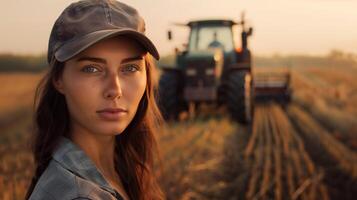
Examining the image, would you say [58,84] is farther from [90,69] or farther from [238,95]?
[238,95]

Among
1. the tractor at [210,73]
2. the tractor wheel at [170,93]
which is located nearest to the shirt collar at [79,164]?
the tractor at [210,73]

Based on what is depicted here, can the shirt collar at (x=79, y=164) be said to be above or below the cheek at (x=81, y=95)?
below

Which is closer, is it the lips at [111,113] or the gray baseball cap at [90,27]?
the gray baseball cap at [90,27]

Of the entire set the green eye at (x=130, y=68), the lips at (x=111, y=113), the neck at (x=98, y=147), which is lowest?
the neck at (x=98, y=147)

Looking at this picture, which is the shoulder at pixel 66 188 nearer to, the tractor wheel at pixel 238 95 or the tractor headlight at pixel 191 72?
the tractor wheel at pixel 238 95

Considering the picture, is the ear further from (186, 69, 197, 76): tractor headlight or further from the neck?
(186, 69, 197, 76): tractor headlight

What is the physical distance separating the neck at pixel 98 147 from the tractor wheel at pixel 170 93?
32.7 ft

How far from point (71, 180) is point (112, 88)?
0.37 meters

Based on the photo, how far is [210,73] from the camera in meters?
12.5

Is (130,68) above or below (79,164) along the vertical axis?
above

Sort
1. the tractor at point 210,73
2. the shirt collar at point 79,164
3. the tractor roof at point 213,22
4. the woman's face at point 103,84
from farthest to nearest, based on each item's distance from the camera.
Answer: the tractor roof at point 213,22 → the tractor at point 210,73 → the woman's face at point 103,84 → the shirt collar at point 79,164

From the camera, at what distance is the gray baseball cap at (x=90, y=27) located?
5.72 ft

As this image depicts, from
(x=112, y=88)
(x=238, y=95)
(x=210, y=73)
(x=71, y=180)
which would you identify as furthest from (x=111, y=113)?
(x=210, y=73)

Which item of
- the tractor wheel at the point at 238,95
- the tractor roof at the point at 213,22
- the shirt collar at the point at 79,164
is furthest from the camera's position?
the tractor roof at the point at 213,22
